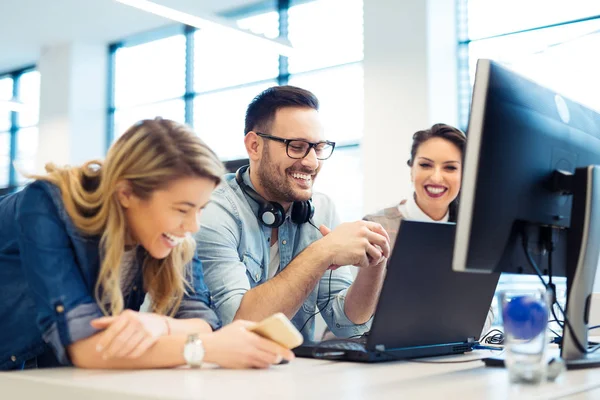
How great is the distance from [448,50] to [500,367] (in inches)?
187

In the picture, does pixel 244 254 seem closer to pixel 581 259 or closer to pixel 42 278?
pixel 42 278

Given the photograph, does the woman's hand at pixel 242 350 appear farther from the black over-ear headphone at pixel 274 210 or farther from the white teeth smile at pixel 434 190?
the white teeth smile at pixel 434 190

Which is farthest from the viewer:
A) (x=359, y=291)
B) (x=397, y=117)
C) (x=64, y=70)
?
(x=64, y=70)

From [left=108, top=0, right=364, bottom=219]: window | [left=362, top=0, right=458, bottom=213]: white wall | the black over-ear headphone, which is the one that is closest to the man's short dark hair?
the black over-ear headphone

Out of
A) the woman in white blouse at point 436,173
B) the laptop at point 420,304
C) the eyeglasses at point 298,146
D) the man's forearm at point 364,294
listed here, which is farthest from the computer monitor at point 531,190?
the woman in white blouse at point 436,173

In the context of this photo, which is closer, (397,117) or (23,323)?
(23,323)

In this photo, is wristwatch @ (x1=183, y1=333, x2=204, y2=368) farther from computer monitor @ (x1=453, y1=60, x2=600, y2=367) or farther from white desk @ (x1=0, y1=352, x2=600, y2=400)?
computer monitor @ (x1=453, y1=60, x2=600, y2=367)

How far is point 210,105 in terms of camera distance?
725 centimetres

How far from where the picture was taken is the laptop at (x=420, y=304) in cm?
124

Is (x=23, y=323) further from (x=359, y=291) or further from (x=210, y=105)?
(x=210, y=105)

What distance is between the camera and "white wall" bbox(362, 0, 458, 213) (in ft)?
17.8

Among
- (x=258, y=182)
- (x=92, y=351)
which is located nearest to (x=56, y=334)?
(x=92, y=351)

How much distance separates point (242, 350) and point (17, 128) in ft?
28.3

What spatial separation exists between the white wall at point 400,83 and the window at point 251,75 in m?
0.26
